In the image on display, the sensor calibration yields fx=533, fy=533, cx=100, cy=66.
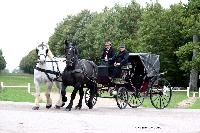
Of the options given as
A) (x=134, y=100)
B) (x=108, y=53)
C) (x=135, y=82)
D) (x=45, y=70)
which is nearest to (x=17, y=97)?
(x=134, y=100)

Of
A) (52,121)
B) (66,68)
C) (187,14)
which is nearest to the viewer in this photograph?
(52,121)

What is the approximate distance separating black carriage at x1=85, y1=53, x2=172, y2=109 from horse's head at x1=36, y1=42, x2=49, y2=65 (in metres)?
2.46

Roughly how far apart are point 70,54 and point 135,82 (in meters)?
3.70

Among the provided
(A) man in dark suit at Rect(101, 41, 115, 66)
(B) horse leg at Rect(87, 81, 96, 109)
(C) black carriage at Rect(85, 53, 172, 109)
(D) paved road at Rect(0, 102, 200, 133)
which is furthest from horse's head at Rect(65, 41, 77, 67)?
(D) paved road at Rect(0, 102, 200, 133)

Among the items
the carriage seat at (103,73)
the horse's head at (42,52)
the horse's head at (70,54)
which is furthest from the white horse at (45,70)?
the carriage seat at (103,73)

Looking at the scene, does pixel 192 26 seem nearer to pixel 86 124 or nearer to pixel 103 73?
pixel 103 73

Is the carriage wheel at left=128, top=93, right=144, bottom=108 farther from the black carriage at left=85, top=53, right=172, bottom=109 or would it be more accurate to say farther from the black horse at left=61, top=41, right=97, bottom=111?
the black horse at left=61, top=41, right=97, bottom=111

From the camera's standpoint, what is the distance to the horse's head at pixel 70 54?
19.0 metres

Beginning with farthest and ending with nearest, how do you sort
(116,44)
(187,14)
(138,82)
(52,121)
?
(116,44) → (187,14) → (138,82) → (52,121)

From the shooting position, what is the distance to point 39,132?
12.0 metres

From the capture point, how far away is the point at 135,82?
2159cm

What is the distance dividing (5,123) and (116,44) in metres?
57.3

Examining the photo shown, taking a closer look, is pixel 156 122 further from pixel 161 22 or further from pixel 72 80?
pixel 161 22

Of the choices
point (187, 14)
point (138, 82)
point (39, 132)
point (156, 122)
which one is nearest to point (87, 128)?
point (39, 132)
